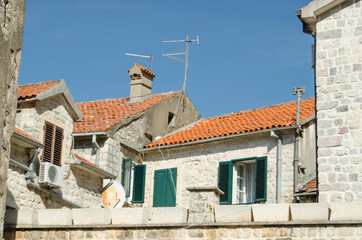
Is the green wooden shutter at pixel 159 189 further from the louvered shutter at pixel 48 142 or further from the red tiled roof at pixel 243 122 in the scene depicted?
the louvered shutter at pixel 48 142

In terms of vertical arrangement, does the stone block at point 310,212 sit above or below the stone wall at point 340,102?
below

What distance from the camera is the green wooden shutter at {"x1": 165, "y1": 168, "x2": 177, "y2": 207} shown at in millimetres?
22641

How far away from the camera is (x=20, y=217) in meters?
13.4

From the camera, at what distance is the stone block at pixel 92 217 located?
12.8 metres

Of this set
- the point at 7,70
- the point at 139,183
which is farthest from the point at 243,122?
the point at 7,70

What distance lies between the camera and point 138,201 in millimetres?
23094

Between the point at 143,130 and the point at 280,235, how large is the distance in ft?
41.9

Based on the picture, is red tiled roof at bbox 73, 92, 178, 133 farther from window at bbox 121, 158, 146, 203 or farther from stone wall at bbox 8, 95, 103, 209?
stone wall at bbox 8, 95, 103, 209

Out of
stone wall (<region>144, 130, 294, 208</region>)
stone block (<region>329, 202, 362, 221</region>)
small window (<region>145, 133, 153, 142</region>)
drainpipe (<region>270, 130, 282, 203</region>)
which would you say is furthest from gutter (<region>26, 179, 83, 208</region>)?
stone block (<region>329, 202, 362, 221</region>)

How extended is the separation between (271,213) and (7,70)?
4.75 m

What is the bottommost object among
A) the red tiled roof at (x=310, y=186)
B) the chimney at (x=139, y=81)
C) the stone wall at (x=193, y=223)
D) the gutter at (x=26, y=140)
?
the stone wall at (x=193, y=223)

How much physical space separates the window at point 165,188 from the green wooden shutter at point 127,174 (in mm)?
824

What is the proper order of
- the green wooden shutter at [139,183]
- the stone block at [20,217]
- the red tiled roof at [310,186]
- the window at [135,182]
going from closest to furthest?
the stone block at [20,217], the red tiled roof at [310,186], the window at [135,182], the green wooden shutter at [139,183]

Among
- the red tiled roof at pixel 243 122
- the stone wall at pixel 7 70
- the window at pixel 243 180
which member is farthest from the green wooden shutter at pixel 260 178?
the stone wall at pixel 7 70
